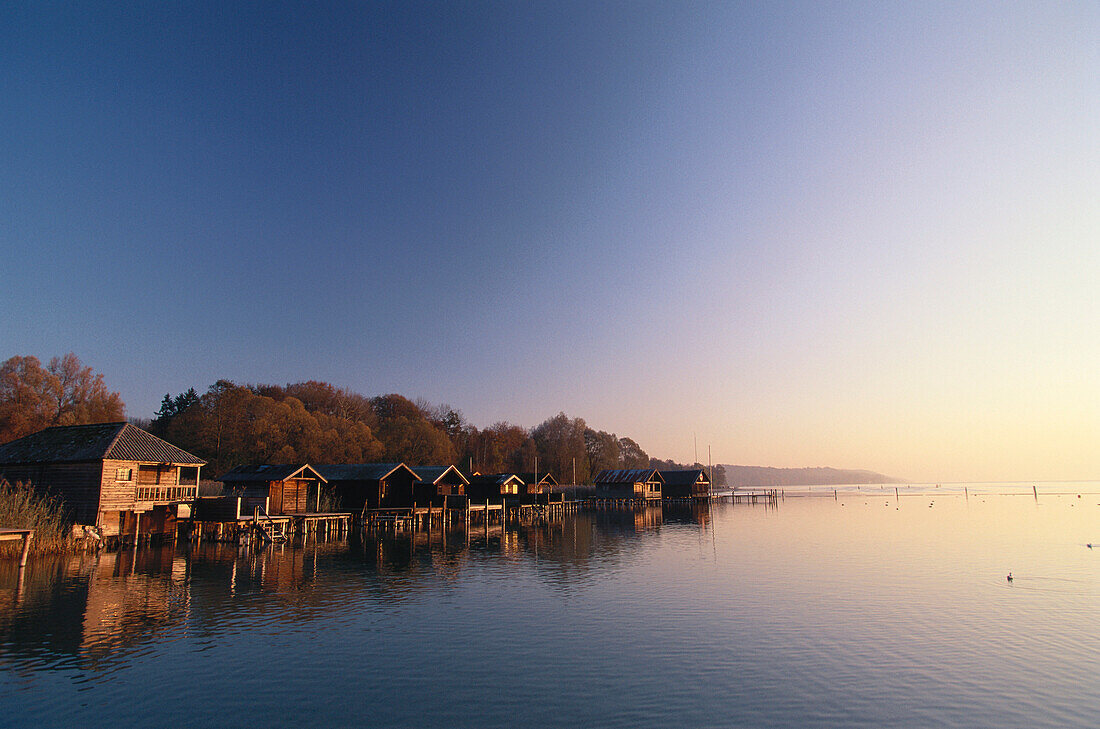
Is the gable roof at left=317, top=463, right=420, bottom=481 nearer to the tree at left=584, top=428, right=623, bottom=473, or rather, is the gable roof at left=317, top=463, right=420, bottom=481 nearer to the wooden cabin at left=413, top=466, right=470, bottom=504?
the wooden cabin at left=413, top=466, right=470, bottom=504

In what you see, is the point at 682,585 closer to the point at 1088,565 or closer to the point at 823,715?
the point at 823,715

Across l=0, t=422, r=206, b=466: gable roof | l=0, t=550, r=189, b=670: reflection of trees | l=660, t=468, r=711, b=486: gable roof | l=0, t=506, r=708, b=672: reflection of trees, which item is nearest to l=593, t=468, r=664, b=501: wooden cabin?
l=660, t=468, r=711, b=486: gable roof

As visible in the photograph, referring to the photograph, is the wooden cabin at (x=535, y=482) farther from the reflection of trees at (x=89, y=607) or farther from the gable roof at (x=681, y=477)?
the reflection of trees at (x=89, y=607)

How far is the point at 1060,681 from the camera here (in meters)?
15.2

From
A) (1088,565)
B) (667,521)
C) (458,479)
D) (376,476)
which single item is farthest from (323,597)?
(667,521)

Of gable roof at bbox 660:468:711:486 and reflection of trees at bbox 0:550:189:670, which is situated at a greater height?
gable roof at bbox 660:468:711:486

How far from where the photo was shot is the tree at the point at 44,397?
218ft

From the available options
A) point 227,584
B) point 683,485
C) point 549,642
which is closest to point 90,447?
point 227,584

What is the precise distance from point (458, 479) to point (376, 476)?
524 inches

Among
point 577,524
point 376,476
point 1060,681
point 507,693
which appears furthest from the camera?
point 577,524

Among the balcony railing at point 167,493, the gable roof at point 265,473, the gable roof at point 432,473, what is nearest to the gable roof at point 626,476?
the gable roof at point 432,473

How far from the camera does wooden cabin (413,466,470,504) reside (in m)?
63.3

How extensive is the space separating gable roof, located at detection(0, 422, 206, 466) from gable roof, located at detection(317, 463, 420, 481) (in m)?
18.4

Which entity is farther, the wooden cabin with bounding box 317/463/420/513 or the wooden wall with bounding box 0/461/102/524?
the wooden cabin with bounding box 317/463/420/513
